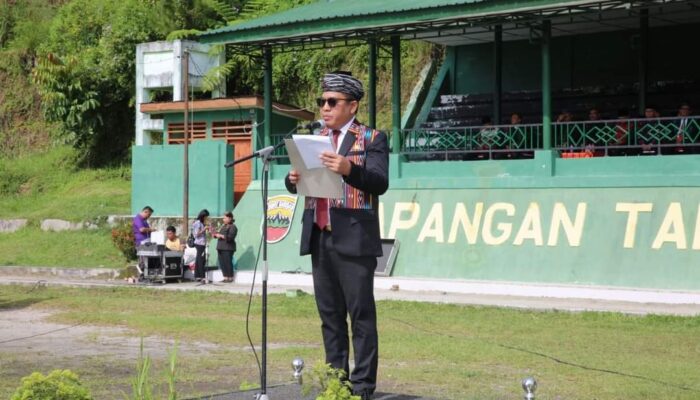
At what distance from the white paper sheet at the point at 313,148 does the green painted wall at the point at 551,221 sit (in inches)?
463

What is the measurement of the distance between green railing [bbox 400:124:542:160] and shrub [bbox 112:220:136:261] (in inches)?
257

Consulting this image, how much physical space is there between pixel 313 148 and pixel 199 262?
1541 cm

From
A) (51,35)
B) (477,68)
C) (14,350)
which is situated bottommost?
Result: (14,350)

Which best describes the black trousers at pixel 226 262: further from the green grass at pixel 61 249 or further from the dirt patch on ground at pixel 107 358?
the dirt patch on ground at pixel 107 358

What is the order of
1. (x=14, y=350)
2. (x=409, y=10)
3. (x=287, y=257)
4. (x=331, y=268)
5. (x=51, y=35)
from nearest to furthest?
1. (x=331, y=268)
2. (x=14, y=350)
3. (x=409, y=10)
4. (x=287, y=257)
5. (x=51, y=35)

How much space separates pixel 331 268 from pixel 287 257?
14.7 m

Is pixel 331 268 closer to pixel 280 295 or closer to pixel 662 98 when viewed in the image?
pixel 280 295

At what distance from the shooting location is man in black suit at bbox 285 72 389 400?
6.82m

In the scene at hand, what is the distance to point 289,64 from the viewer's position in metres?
33.8

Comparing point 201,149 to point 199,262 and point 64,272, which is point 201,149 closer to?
point 199,262

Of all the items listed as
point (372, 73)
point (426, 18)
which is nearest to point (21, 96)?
point (372, 73)

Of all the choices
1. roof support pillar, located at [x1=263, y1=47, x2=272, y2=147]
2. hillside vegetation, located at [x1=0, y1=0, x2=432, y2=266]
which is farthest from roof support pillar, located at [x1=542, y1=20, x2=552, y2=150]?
hillside vegetation, located at [x1=0, y1=0, x2=432, y2=266]

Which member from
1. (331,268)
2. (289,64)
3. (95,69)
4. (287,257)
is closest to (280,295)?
(287,257)

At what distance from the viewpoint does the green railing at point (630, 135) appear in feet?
59.4
